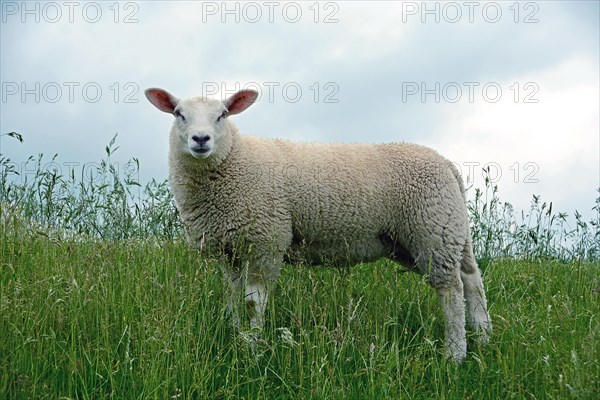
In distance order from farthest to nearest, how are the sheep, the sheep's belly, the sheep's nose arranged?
the sheep's belly
the sheep
the sheep's nose

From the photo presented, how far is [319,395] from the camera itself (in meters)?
3.98

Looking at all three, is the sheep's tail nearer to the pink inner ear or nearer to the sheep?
the sheep

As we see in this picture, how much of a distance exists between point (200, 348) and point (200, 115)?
78.3 inches

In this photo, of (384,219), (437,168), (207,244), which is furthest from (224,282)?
(437,168)

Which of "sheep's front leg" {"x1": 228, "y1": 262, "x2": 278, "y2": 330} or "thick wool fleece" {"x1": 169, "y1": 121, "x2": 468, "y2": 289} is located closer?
"sheep's front leg" {"x1": 228, "y1": 262, "x2": 278, "y2": 330}

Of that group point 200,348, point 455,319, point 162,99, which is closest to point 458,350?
point 455,319

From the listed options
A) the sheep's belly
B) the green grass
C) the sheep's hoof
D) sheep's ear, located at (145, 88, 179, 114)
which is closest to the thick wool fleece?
the sheep's belly

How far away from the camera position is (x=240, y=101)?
590 centimetres

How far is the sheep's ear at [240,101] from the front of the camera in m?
5.82

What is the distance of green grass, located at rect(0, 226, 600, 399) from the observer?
3953mm

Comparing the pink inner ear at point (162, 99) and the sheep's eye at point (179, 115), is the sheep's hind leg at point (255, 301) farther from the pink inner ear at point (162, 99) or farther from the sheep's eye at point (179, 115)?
the pink inner ear at point (162, 99)

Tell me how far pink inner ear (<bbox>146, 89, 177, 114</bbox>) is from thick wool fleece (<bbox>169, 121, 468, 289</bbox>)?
0.74ft

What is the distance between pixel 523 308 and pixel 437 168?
1.70 metres

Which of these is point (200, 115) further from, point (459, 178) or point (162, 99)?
point (459, 178)
